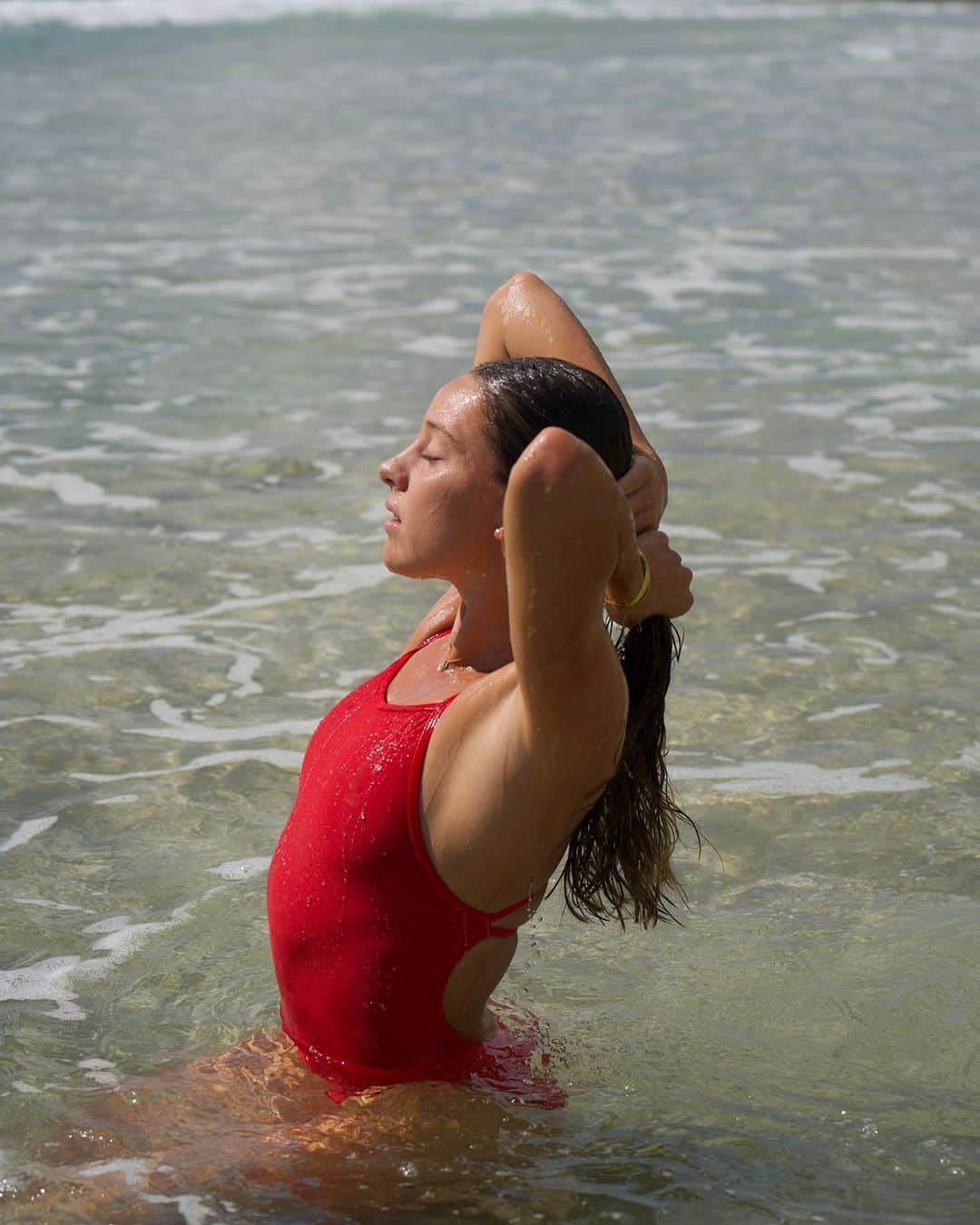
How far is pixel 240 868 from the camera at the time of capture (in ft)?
12.8

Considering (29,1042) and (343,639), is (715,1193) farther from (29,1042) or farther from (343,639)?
(343,639)

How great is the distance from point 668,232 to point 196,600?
25.1ft

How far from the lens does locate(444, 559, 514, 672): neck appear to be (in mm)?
2514

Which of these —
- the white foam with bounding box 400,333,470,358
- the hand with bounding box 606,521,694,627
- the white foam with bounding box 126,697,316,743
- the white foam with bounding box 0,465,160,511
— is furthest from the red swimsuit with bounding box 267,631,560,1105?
the white foam with bounding box 400,333,470,358

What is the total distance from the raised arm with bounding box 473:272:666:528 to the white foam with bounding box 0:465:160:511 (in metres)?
3.69

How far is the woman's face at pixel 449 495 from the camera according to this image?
2.43 metres

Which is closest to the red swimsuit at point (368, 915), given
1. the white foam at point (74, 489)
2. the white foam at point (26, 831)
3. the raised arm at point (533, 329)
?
the raised arm at point (533, 329)

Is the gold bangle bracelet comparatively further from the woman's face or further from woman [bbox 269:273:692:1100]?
the woman's face

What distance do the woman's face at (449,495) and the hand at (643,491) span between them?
191 millimetres

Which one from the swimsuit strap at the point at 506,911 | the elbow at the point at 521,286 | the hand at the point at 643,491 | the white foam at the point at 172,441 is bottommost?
the white foam at the point at 172,441

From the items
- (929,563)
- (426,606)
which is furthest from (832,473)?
(426,606)

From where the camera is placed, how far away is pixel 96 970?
3.47 meters

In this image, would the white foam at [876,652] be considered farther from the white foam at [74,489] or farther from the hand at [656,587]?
the white foam at [74,489]

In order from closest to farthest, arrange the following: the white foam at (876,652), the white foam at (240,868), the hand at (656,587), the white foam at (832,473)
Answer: the hand at (656,587) < the white foam at (240,868) < the white foam at (876,652) < the white foam at (832,473)
